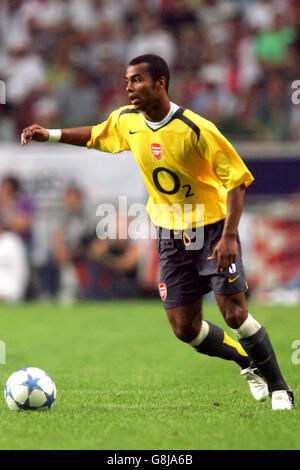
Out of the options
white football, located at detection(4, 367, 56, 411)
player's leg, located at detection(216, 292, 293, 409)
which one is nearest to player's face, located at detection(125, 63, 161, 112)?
player's leg, located at detection(216, 292, 293, 409)

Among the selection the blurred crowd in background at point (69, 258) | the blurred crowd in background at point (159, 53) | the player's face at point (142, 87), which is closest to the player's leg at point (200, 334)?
the player's face at point (142, 87)

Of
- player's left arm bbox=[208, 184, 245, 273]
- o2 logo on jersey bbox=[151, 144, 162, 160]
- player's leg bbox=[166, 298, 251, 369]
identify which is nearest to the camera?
player's left arm bbox=[208, 184, 245, 273]

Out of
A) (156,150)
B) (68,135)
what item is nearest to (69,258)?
(68,135)

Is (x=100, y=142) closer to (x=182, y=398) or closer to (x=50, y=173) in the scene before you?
(x=182, y=398)

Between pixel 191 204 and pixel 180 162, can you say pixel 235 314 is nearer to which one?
pixel 191 204

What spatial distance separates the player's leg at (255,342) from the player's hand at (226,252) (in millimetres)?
285

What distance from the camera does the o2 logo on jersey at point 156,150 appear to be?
5.69 metres

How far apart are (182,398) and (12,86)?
12.5 m

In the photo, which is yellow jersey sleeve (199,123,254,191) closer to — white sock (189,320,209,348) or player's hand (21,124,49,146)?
player's hand (21,124,49,146)

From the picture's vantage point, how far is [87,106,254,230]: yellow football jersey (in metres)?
5.46

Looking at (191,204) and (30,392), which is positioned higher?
(191,204)

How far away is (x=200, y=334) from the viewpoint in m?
6.18

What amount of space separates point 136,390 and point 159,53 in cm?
1153

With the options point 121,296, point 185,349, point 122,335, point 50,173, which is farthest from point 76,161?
point 185,349
